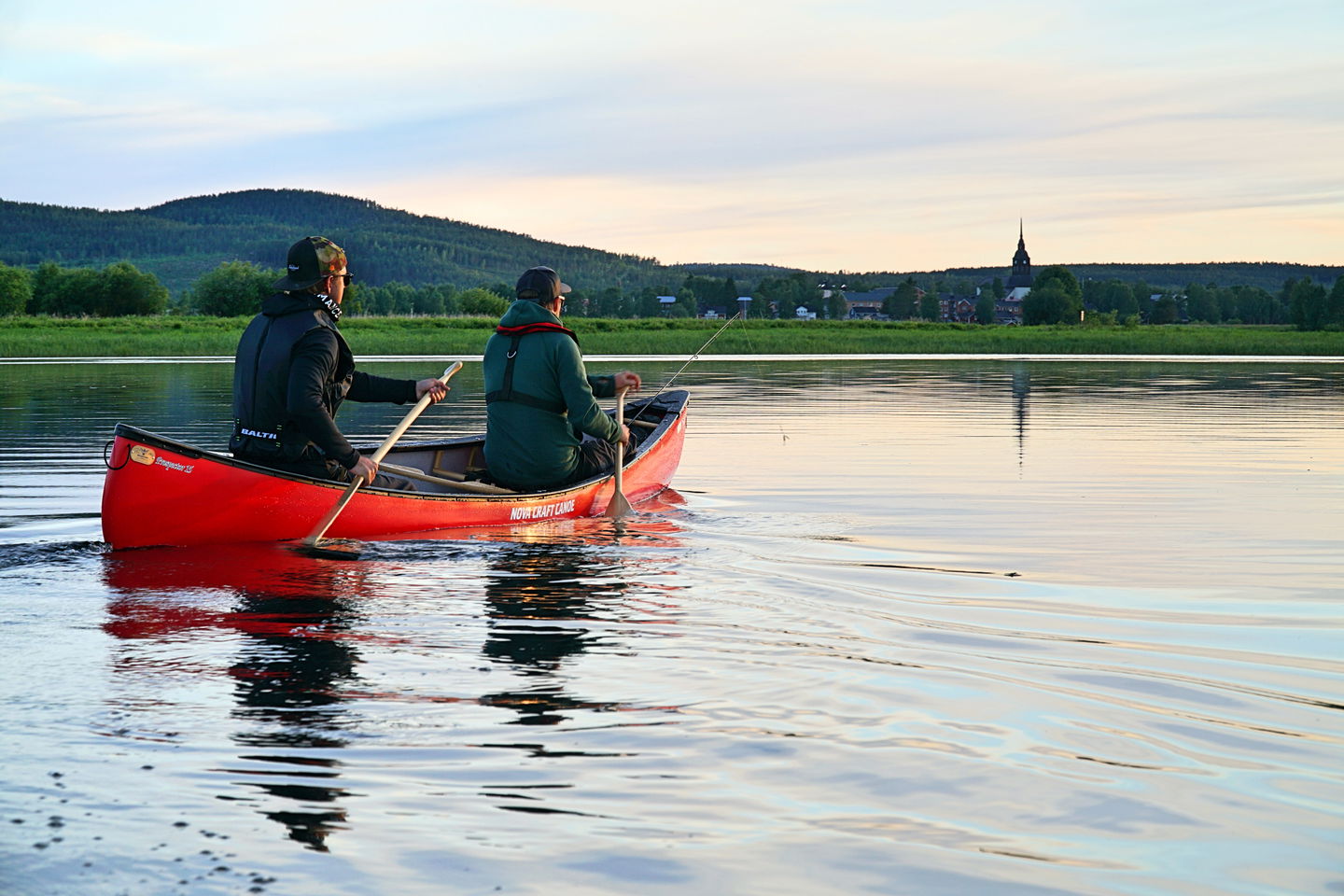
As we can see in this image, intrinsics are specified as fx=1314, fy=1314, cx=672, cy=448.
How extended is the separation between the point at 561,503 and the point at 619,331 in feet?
219

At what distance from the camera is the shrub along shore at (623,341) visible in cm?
5941

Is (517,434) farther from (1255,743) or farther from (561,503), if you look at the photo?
(1255,743)

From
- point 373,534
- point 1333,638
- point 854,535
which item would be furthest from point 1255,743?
point 373,534

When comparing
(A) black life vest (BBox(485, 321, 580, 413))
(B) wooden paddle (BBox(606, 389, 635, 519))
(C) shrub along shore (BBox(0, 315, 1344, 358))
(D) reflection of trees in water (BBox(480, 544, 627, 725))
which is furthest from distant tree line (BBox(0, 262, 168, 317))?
(D) reflection of trees in water (BBox(480, 544, 627, 725))

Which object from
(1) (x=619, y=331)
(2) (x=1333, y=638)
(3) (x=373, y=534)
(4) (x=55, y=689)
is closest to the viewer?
(4) (x=55, y=689)

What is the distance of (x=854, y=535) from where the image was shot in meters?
9.91

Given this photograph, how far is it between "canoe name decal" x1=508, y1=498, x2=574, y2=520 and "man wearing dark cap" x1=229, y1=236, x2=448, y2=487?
4.36ft

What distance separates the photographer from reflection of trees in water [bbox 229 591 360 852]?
405 centimetres

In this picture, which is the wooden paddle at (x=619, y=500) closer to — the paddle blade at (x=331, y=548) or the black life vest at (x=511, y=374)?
the black life vest at (x=511, y=374)

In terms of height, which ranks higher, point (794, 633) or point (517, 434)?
point (517, 434)

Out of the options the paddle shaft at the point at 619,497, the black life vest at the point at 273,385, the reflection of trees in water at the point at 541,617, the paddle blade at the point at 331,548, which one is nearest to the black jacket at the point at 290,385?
the black life vest at the point at 273,385

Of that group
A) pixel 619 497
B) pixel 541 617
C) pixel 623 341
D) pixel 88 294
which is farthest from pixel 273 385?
pixel 88 294

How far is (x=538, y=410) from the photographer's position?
1020cm

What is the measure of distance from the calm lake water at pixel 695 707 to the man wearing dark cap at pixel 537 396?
2.16 feet
